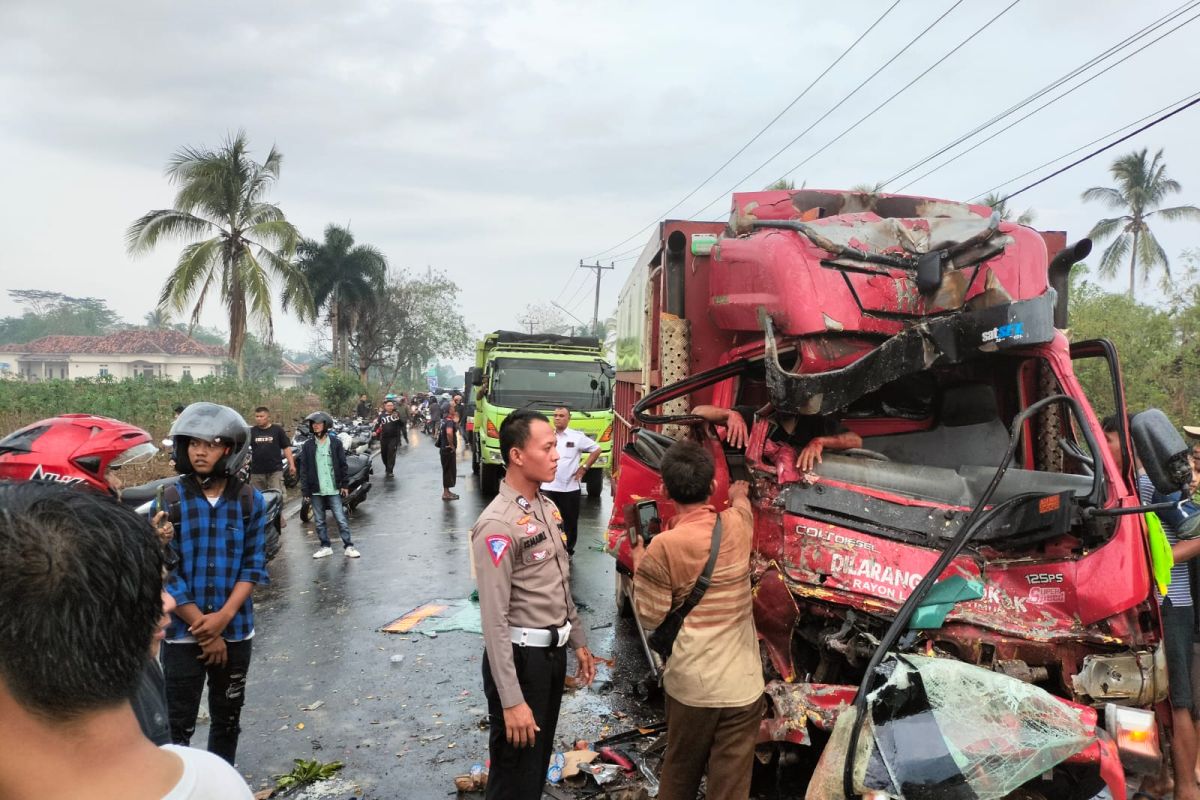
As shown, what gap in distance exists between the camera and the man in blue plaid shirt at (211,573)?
321 centimetres

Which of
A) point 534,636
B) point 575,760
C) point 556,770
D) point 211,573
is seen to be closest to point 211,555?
point 211,573

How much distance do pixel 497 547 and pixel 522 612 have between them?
294 mm

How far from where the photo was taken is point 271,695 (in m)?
4.97

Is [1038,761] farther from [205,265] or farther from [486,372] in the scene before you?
[205,265]

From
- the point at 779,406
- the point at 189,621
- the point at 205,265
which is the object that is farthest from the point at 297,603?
the point at 205,265

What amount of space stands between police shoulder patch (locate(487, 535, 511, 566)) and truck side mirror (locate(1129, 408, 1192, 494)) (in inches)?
128

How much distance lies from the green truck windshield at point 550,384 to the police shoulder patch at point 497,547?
1052 centimetres

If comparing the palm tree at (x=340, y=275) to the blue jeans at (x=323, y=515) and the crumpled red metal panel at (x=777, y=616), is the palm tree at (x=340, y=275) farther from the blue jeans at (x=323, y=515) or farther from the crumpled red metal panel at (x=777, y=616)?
the crumpled red metal panel at (x=777, y=616)

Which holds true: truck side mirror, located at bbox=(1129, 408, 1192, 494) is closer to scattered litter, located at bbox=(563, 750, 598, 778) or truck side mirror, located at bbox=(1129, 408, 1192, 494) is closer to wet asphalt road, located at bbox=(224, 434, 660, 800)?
wet asphalt road, located at bbox=(224, 434, 660, 800)

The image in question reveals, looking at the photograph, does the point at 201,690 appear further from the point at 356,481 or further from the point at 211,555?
the point at 356,481

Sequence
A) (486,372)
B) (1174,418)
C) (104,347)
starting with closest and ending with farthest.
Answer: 1. (486,372)
2. (1174,418)
3. (104,347)

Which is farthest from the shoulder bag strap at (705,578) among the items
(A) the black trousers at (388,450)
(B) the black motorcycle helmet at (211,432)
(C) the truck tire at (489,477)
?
(A) the black trousers at (388,450)

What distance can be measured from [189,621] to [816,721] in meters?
2.60

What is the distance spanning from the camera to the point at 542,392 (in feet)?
45.1
